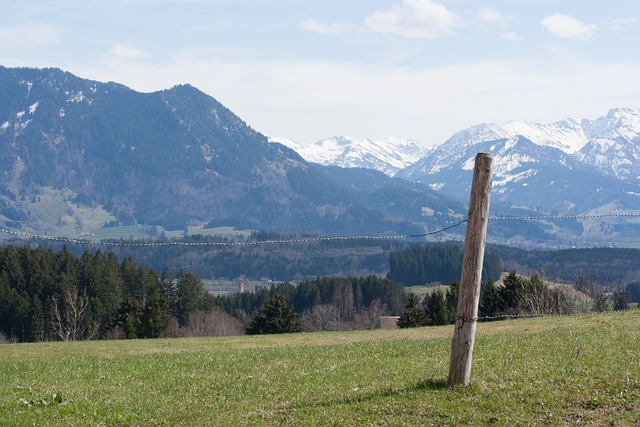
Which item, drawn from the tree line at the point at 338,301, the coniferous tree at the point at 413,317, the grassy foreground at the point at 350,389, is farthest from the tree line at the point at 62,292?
the grassy foreground at the point at 350,389

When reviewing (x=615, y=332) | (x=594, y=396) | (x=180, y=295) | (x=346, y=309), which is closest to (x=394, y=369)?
(x=594, y=396)

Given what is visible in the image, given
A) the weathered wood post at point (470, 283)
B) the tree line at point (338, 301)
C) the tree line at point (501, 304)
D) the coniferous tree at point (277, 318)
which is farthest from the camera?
the tree line at point (338, 301)

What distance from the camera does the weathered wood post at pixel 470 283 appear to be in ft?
55.2

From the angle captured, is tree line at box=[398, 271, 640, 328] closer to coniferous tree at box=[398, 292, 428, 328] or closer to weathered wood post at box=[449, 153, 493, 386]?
coniferous tree at box=[398, 292, 428, 328]

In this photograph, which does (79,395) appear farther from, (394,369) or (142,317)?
(142,317)

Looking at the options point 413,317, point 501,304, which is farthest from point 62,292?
point 501,304

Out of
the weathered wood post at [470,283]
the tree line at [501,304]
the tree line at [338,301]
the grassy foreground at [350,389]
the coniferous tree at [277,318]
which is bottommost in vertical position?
the tree line at [338,301]

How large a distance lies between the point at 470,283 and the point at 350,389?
Result: 3.82m

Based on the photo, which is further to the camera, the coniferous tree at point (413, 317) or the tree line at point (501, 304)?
the tree line at point (501, 304)

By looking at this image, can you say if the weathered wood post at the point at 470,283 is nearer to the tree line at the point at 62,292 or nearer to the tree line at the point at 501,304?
the tree line at the point at 501,304

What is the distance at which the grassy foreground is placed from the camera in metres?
15.3

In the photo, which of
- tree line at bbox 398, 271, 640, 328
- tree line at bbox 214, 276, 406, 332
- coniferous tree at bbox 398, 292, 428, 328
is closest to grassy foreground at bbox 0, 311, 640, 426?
coniferous tree at bbox 398, 292, 428, 328

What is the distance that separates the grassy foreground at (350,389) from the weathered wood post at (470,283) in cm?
50

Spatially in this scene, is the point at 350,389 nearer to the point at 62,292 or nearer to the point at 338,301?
the point at 62,292
